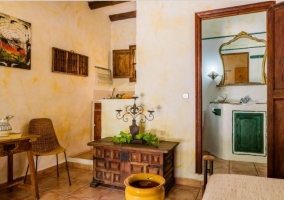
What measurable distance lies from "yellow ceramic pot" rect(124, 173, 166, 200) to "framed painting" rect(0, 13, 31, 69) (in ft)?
7.71

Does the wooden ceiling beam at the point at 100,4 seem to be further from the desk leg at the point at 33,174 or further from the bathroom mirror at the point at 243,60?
the desk leg at the point at 33,174

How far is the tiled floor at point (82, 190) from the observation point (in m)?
2.49

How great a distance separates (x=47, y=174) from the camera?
3.24 m

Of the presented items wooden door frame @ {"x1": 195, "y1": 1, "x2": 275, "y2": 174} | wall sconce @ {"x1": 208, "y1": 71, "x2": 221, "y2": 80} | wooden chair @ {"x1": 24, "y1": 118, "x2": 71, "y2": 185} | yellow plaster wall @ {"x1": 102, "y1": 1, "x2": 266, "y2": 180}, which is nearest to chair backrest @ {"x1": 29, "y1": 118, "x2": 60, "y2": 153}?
wooden chair @ {"x1": 24, "y1": 118, "x2": 71, "y2": 185}

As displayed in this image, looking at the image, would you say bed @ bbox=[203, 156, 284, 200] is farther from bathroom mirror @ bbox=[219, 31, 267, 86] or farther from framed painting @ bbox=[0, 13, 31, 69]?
bathroom mirror @ bbox=[219, 31, 267, 86]

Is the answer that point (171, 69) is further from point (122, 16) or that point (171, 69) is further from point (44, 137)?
point (122, 16)

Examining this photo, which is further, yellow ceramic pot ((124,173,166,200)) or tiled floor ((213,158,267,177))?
tiled floor ((213,158,267,177))

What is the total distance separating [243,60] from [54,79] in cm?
356

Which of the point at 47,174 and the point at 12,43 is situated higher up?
the point at 12,43

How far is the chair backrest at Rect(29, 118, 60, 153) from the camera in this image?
2934 millimetres

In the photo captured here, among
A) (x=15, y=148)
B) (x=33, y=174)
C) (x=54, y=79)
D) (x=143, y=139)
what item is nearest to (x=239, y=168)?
(x=143, y=139)

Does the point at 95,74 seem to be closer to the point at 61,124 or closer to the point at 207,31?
the point at 61,124

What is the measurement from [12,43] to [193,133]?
9.06ft

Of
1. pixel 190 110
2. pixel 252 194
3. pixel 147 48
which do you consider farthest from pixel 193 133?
pixel 252 194
